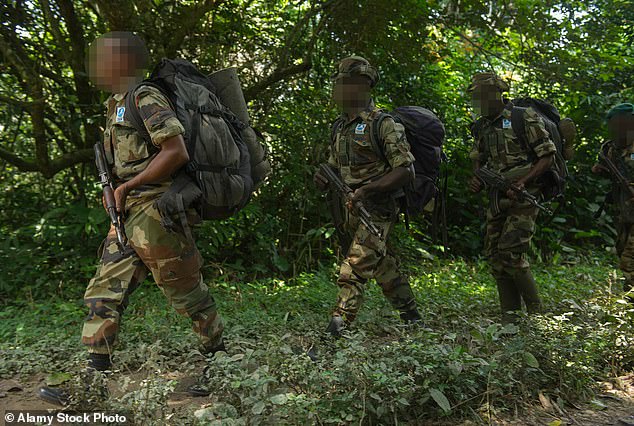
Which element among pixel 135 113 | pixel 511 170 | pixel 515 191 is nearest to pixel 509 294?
pixel 515 191

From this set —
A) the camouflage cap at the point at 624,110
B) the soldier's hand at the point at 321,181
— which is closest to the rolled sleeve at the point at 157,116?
the soldier's hand at the point at 321,181

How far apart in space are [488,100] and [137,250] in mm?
3052

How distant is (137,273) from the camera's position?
321cm

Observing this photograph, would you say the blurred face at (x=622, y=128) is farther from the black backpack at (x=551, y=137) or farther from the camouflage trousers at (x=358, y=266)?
the camouflage trousers at (x=358, y=266)

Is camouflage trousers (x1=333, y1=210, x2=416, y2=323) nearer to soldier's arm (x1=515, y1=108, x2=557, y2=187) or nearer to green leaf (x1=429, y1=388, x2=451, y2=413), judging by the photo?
soldier's arm (x1=515, y1=108, x2=557, y2=187)

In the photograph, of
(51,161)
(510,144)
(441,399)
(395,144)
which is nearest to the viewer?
(441,399)

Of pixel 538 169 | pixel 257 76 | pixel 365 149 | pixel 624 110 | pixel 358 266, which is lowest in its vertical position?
A: pixel 358 266

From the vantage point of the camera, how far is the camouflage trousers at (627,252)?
487 centimetres

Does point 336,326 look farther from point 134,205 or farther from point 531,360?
point 134,205

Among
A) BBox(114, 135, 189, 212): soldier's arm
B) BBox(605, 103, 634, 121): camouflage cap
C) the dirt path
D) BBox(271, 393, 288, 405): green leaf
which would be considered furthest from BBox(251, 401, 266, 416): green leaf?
BBox(605, 103, 634, 121): camouflage cap

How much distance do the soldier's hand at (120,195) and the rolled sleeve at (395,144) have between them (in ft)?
5.99

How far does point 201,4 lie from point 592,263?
6.43 metres

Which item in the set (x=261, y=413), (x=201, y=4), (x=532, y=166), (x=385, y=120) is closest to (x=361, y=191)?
(x=385, y=120)

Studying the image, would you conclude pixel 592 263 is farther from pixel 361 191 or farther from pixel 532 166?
pixel 361 191
